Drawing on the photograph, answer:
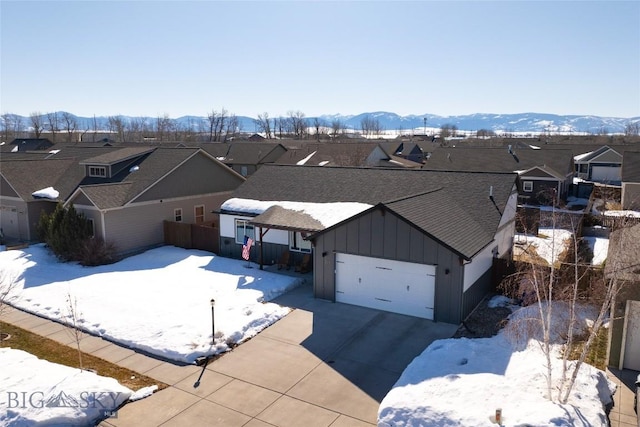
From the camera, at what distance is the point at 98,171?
98.8 ft

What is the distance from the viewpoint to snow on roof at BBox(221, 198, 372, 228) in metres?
21.1

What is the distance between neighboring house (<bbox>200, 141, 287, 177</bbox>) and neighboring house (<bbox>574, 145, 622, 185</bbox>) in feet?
135

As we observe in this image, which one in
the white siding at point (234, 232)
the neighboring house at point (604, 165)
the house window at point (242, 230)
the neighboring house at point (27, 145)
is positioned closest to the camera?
the white siding at point (234, 232)

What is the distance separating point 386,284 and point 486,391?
679 centimetres

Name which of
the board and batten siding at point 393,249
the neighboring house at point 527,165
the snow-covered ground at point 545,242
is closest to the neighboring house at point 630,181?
the neighboring house at point 527,165

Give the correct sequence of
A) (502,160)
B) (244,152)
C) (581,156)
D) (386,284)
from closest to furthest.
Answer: (386,284)
(502,160)
(244,152)
(581,156)

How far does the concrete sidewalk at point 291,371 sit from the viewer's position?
10734 millimetres

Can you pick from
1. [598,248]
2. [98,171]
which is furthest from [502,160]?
[98,171]

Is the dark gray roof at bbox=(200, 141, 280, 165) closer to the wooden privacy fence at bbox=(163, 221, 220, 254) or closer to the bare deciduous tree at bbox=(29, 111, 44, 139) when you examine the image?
the wooden privacy fence at bbox=(163, 221, 220, 254)

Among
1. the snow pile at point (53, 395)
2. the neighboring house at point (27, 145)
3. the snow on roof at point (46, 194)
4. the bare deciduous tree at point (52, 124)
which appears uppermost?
the bare deciduous tree at point (52, 124)

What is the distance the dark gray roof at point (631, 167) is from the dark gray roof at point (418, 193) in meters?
24.8

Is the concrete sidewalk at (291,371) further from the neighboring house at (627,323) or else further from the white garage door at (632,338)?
the white garage door at (632,338)

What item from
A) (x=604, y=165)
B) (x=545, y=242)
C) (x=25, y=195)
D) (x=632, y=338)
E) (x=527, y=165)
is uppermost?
(x=527, y=165)

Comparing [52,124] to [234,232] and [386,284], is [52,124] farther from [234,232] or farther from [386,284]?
[386,284]
